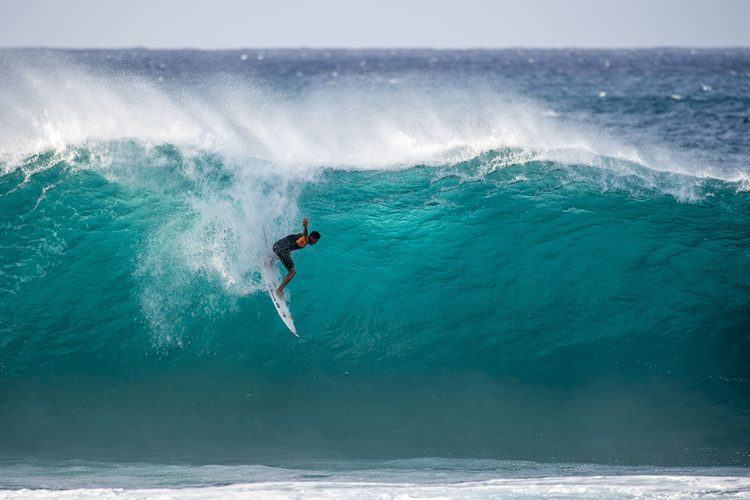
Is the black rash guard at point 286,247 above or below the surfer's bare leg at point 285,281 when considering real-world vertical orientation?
above

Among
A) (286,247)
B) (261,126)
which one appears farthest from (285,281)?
(261,126)

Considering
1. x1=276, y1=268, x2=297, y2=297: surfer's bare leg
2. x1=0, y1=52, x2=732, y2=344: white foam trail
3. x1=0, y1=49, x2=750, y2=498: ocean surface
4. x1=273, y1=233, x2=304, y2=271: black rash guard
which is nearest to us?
x1=0, y1=49, x2=750, y2=498: ocean surface

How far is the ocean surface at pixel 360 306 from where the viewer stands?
754 centimetres

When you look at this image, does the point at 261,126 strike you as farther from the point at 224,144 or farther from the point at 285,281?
the point at 285,281

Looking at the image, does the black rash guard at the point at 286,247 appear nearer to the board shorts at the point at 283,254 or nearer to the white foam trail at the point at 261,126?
the board shorts at the point at 283,254

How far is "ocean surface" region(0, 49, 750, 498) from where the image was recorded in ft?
24.7

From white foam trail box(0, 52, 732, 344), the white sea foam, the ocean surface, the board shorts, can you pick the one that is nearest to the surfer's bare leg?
the board shorts

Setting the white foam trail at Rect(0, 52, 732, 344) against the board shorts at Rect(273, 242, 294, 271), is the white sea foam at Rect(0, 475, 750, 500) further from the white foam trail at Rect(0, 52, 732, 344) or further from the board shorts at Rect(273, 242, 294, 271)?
the white foam trail at Rect(0, 52, 732, 344)

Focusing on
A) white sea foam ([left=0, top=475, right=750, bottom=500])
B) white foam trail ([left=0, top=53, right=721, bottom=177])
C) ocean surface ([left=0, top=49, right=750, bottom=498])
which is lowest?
white sea foam ([left=0, top=475, right=750, bottom=500])

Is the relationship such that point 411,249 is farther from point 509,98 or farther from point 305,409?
point 509,98

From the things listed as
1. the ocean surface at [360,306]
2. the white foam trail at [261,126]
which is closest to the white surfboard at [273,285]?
the ocean surface at [360,306]

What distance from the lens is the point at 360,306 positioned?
403 inches

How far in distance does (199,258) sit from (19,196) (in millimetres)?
3761

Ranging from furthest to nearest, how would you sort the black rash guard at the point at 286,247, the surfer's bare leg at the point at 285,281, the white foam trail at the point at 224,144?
the white foam trail at the point at 224,144 < the surfer's bare leg at the point at 285,281 < the black rash guard at the point at 286,247
